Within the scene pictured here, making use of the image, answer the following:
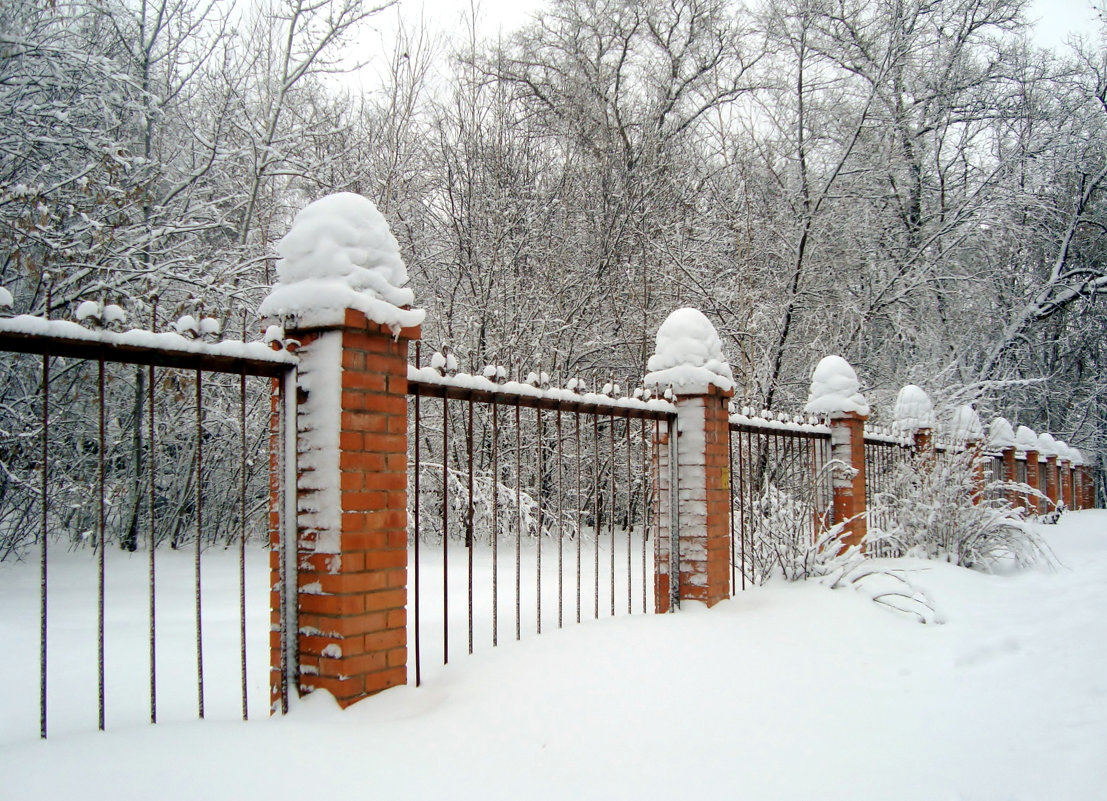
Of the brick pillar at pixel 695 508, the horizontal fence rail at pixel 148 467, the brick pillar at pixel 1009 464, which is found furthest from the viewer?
the brick pillar at pixel 1009 464

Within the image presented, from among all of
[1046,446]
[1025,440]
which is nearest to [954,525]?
[1025,440]

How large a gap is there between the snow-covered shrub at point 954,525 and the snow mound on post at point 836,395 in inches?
37.7

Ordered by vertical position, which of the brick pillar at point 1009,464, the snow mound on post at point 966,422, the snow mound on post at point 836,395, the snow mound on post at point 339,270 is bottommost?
the brick pillar at point 1009,464

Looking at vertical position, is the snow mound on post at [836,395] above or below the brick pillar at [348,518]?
above

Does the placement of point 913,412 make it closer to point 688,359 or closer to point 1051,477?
point 688,359

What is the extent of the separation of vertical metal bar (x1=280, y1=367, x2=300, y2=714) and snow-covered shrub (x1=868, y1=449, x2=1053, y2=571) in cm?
574

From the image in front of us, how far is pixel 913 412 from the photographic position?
8961mm

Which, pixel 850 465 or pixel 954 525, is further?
pixel 954 525

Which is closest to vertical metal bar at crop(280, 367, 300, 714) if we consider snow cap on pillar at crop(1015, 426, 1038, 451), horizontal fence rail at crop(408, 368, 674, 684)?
horizontal fence rail at crop(408, 368, 674, 684)

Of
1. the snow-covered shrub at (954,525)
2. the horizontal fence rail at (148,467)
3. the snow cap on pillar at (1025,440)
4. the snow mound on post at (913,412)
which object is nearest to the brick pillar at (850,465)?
the snow-covered shrub at (954,525)

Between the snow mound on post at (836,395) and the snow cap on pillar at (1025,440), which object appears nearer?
the snow mound on post at (836,395)

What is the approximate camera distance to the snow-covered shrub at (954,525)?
281 inches

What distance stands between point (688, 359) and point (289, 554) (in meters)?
2.86

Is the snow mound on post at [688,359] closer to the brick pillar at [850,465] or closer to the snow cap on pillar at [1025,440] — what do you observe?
the brick pillar at [850,465]
